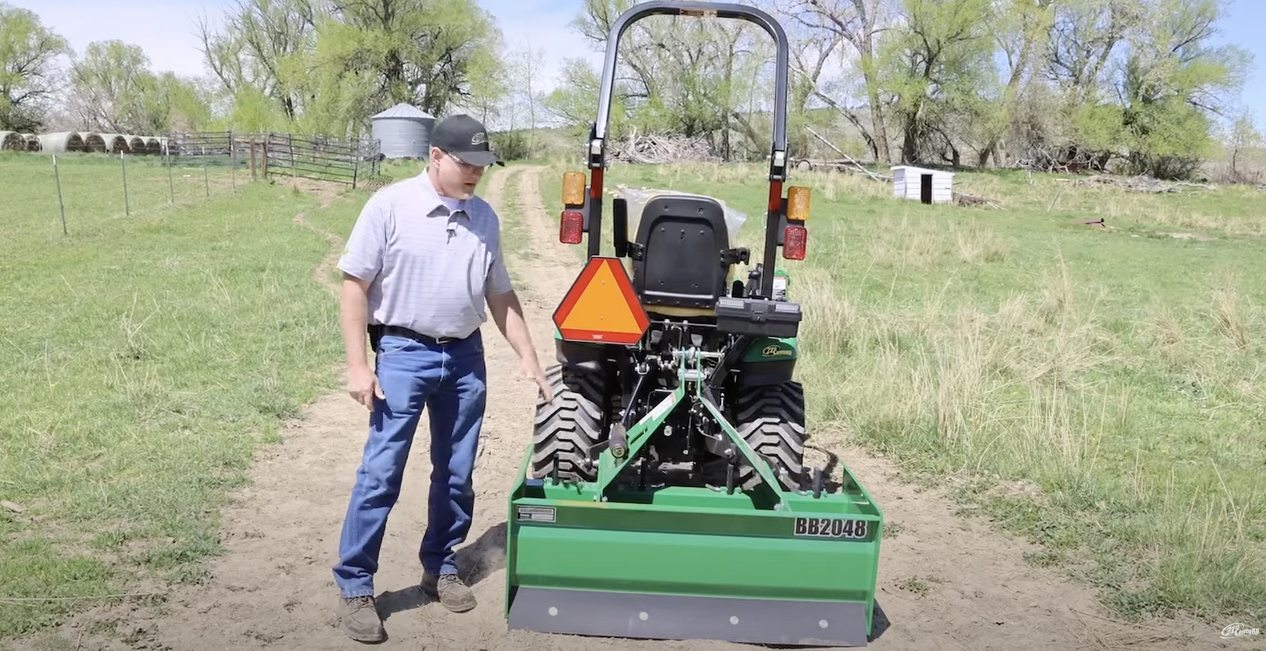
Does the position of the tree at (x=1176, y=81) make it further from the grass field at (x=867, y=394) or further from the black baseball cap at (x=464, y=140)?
the black baseball cap at (x=464, y=140)

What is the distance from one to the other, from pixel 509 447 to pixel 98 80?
3378 inches

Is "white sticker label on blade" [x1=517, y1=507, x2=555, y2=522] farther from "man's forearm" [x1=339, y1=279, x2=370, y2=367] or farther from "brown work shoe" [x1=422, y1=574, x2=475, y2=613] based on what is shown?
"man's forearm" [x1=339, y1=279, x2=370, y2=367]

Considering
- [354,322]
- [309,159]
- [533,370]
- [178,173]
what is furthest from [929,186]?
[354,322]

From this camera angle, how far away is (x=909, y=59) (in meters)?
52.9

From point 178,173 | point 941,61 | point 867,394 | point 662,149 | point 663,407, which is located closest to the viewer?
point 663,407

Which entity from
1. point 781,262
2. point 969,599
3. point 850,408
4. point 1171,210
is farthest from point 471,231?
point 1171,210

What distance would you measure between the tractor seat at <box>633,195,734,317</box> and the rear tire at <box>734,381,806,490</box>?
19.4 inches

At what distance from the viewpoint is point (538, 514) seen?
366 centimetres

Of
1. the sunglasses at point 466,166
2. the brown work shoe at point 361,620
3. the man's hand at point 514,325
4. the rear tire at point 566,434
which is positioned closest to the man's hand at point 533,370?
the man's hand at point 514,325

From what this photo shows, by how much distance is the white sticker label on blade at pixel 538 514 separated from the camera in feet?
12.0

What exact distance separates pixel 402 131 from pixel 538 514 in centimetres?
4589

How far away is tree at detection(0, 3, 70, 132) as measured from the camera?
66.1m

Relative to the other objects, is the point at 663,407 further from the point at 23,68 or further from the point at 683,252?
the point at 23,68

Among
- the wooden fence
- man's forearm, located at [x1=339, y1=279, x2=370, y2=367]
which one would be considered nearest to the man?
man's forearm, located at [x1=339, y1=279, x2=370, y2=367]
